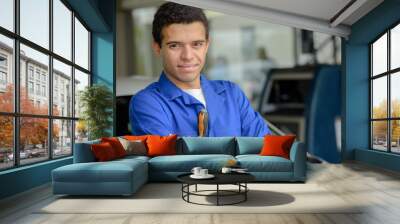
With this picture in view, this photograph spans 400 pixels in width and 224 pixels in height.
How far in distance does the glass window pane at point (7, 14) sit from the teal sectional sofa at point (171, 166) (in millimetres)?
1699

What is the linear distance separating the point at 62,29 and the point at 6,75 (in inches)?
87.0

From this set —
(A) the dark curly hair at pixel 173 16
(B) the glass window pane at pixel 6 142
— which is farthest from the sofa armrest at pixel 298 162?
(B) the glass window pane at pixel 6 142

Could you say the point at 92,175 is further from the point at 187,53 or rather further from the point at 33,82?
the point at 187,53

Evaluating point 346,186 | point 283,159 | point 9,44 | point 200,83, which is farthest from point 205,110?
point 9,44

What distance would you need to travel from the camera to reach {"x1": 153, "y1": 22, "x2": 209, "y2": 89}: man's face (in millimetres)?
8211

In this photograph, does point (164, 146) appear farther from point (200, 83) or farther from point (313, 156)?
point (313, 156)

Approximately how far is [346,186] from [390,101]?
3191 millimetres

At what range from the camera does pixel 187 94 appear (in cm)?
809

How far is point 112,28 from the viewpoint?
8531 mm

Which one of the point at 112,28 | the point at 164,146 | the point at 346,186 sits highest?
the point at 112,28

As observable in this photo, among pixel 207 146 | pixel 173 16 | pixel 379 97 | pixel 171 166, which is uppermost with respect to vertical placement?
pixel 173 16

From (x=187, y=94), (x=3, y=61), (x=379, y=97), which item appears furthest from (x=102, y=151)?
(x=379, y=97)

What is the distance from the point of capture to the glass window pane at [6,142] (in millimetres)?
4801

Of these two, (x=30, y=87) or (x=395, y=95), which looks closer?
(x=30, y=87)
